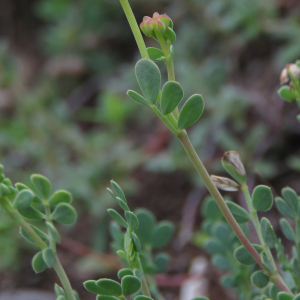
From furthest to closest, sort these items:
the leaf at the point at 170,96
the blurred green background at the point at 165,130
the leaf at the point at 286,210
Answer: the blurred green background at the point at 165,130 < the leaf at the point at 286,210 < the leaf at the point at 170,96

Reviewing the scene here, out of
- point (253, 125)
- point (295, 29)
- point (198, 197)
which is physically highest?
point (295, 29)

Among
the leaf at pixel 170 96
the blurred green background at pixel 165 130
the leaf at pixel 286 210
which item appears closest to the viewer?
the leaf at pixel 170 96

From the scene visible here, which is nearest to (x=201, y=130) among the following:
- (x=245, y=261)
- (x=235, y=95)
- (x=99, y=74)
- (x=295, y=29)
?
(x=235, y=95)

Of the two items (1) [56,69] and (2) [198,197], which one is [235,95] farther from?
(1) [56,69]

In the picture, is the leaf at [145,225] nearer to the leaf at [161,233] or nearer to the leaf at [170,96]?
the leaf at [161,233]

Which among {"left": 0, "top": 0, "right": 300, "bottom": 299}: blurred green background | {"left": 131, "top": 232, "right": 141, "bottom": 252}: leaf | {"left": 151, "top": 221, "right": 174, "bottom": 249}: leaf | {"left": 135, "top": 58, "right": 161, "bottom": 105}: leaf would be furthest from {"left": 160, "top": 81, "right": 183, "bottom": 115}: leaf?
{"left": 0, "top": 0, "right": 300, "bottom": 299}: blurred green background

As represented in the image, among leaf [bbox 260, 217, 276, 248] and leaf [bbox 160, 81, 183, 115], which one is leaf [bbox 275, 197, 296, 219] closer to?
leaf [bbox 260, 217, 276, 248]

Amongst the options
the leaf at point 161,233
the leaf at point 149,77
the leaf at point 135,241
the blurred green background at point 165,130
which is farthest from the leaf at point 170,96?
the blurred green background at point 165,130
